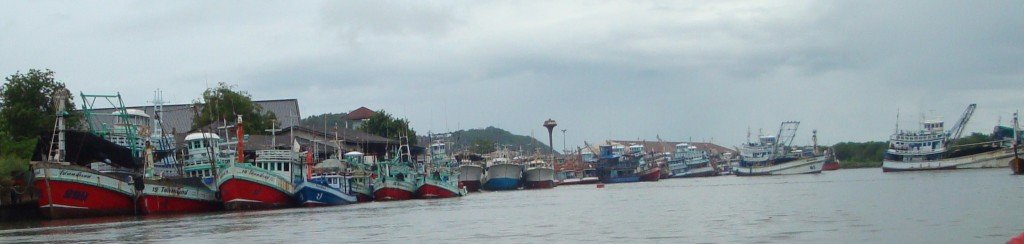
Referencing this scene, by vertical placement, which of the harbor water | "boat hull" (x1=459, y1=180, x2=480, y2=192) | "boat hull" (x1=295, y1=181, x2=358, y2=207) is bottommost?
the harbor water

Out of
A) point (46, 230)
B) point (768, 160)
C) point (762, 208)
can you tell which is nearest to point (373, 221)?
point (46, 230)

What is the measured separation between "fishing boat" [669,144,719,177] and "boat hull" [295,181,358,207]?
112565 mm

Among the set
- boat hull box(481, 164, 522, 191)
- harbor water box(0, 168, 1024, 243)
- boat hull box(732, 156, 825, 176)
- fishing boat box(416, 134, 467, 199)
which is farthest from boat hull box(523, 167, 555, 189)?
harbor water box(0, 168, 1024, 243)

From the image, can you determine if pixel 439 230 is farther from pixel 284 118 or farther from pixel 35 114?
pixel 284 118

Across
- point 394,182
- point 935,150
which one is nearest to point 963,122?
point 935,150

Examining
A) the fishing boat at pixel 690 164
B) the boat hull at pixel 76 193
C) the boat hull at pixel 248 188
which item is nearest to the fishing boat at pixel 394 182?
the boat hull at pixel 248 188

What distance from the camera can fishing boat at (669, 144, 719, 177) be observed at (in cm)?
17900

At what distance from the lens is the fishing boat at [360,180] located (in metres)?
80.9

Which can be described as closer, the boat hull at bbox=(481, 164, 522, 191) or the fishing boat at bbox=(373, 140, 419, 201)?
the fishing boat at bbox=(373, 140, 419, 201)

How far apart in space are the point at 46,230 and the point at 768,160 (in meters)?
118

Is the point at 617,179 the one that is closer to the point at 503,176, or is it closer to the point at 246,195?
the point at 503,176

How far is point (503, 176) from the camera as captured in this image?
12331 cm

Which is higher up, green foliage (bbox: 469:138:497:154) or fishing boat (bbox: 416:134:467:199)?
green foliage (bbox: 469:138:497:154)

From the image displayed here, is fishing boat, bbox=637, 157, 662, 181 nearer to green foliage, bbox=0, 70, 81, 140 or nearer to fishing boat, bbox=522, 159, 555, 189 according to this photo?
fishing boat, bbox=522, 159, 555, 189
